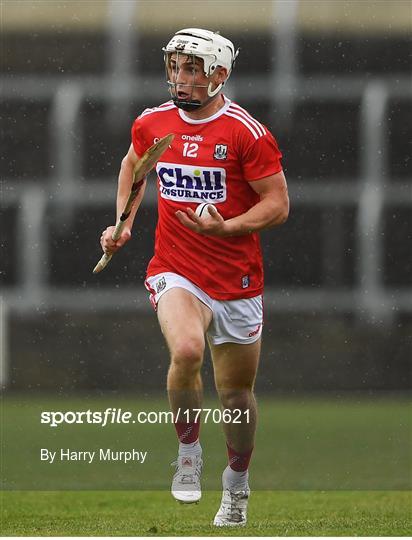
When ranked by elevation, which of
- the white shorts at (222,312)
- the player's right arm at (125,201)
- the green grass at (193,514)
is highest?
the player's right arm at (125,201)

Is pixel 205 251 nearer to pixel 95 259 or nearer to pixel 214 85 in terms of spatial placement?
pixel 214 85

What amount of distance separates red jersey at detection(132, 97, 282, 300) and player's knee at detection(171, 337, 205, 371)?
30 cm

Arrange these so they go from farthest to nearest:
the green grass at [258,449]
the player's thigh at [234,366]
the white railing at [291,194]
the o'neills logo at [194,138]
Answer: the white railing at [291,194] < the green grass at [258,449] < the player's thigh at [234,366] < the o'neills logo at [194,138]

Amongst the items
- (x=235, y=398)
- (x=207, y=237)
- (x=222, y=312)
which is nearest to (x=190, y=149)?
(x=207, y=237)

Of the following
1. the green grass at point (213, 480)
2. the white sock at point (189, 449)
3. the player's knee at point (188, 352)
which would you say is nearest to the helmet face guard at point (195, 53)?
the player's knee at point (188, 352)

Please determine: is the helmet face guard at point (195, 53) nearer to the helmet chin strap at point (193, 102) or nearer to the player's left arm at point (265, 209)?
the helmet chin strap at point (193, 102)

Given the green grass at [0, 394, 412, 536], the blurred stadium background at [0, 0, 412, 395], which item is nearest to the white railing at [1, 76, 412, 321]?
the blurred stadium background at [0, 0, 412, 395]

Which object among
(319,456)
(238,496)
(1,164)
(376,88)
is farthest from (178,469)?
(376,88)

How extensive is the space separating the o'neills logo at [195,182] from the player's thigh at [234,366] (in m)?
0.51

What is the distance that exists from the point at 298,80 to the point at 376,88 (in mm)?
647

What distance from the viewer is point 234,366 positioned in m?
5.33

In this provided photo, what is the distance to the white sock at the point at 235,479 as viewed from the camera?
213 inches

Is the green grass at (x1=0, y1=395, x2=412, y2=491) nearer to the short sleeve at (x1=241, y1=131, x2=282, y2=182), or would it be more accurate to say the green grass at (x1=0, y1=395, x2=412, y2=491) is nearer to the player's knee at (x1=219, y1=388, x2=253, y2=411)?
the player's knee at (x1=219, y1=388, x2=253, y2=411)

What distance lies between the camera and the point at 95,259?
11.1 m
